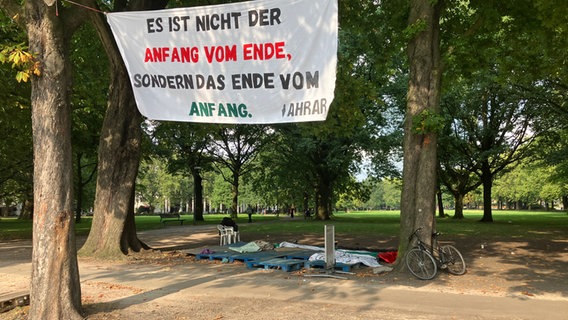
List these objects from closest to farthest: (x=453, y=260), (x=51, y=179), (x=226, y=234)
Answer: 1. (x=51, y=179)
2. (x=453, y=260)
3. (x=226, y=234)

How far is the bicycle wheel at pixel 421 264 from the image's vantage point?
399 inches

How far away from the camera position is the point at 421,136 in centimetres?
1132

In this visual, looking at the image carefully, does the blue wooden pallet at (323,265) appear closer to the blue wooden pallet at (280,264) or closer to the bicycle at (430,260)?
the blue wooden pallet at (280,264)

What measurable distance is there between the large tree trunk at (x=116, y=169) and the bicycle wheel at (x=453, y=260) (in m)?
8.72

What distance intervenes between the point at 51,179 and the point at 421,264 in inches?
299

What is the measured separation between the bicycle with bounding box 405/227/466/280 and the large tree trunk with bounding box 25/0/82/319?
274 inches

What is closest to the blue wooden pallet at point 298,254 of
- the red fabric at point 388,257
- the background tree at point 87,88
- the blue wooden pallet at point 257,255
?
the blue wooden pallet at point 257,255

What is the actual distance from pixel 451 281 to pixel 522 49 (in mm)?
9265

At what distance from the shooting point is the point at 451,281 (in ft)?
32.8

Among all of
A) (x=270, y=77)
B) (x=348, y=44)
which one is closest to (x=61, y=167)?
(x=270, y=77)

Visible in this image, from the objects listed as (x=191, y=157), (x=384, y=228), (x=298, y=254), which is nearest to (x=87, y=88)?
(x=298, y=254)

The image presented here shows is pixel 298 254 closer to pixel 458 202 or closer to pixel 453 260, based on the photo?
pixel 453 260

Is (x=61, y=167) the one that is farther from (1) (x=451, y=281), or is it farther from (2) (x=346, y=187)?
(2) (x=346, y=187)

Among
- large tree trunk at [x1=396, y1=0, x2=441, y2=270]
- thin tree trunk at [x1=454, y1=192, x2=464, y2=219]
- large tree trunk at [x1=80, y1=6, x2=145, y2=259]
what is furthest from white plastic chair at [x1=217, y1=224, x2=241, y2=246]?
thin tree trunk at [x1=454, y1=192, x2=464, y2=219]
